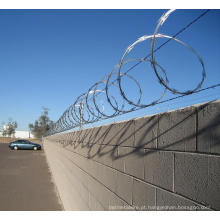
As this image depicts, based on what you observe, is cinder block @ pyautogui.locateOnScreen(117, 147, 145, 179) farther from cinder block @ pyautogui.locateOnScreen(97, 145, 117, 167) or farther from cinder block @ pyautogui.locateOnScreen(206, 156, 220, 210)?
Result: cinder block @ pyautogui.locateOnScreen(206, 156, 220, 210)

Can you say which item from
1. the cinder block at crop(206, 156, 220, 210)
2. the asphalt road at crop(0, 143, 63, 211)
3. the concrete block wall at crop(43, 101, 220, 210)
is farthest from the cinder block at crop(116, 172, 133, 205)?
the asphalt road at crop(0, 143, 63, 211)

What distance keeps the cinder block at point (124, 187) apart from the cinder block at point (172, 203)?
0.43 metres

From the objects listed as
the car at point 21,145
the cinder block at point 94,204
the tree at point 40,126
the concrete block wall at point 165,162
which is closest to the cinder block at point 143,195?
the concrete block wall at point 165,162

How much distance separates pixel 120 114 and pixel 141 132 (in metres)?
1.01

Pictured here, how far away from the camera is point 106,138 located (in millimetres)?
2771

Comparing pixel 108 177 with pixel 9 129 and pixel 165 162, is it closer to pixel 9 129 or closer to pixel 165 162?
pixel 165 162

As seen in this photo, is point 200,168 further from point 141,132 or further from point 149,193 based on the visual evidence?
point 141,132

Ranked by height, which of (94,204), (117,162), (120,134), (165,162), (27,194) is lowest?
(27,194)

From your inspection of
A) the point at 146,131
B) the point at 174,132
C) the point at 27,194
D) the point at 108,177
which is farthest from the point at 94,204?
the point at 27,194

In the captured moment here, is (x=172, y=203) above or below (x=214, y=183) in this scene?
below

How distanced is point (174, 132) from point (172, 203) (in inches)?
16.7

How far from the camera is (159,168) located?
160 cm

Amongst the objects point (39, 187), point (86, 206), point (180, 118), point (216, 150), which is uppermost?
point (180, 118)

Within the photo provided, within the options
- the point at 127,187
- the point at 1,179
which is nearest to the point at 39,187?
the point at 1,179
